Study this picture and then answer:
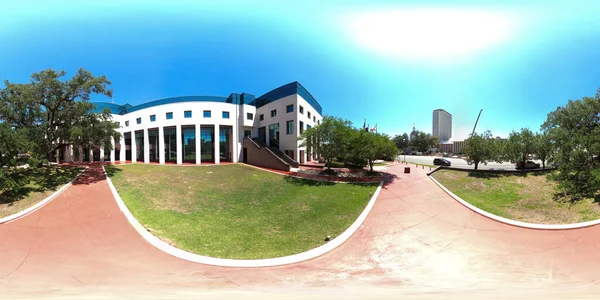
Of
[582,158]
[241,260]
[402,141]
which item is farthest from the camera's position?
[402,141]

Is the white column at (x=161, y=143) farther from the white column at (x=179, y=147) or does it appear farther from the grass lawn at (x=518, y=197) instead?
the grass lawn at (x=518, y=197)

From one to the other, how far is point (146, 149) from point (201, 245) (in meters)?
30.6

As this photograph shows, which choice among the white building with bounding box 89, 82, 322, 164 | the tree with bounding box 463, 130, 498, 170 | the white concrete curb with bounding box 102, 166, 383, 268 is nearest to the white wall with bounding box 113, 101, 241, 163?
the white building with bounding box 89, 82, 322, 164

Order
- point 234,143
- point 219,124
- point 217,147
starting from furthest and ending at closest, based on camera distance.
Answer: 1. point 234,143
2. point 219,124
3. point 217,147

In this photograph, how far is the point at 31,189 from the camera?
38.3 ft

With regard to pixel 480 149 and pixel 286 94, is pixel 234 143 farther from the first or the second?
pixel 480 149

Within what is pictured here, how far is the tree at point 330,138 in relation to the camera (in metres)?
18.9

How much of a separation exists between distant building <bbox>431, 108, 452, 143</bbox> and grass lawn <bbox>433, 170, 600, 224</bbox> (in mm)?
72796

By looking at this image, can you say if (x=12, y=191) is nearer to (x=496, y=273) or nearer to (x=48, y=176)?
(x=48, y=176)

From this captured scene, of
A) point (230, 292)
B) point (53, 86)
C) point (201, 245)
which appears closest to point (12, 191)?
point (53, 86)

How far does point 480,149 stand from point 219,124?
1140 inches

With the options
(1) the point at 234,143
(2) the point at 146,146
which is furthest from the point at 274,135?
(2) the point at 146,146

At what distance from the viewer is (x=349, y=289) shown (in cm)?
519

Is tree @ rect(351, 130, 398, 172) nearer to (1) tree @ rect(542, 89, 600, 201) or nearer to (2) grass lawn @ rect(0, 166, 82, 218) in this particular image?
(1) tree @ rect(542, 89, 600, 201)
